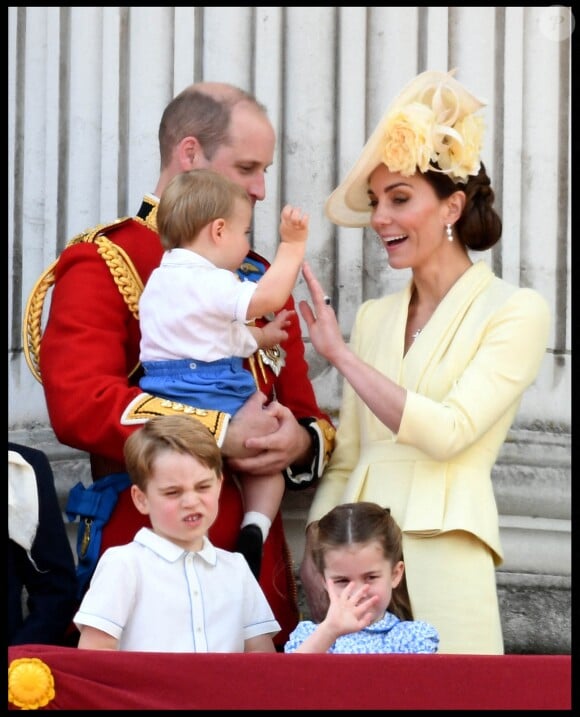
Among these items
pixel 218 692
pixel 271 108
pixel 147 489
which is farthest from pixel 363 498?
pixel 271 108

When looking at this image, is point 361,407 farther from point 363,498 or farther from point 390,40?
point 390,40

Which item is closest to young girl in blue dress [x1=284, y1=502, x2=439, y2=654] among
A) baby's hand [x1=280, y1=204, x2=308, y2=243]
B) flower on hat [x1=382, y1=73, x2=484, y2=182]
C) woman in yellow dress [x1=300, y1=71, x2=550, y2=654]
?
woman in yellow dress [x1=300, y1=71, x2=550, y2=654]

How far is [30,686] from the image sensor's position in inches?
156

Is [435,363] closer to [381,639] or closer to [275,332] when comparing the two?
[275,332]

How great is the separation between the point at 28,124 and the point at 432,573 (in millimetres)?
2159

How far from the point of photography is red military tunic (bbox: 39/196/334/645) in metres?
4.71

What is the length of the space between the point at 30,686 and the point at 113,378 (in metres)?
1.04

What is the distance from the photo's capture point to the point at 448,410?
4680mm

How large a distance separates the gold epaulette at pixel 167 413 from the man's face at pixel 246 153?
31.0 inches

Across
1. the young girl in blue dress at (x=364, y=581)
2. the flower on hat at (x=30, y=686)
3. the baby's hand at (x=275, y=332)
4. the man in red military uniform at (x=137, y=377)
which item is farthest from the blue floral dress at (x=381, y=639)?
the baby's hand at (x=275, y=332)

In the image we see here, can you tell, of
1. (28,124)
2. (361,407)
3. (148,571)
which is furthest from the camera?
(28,124)

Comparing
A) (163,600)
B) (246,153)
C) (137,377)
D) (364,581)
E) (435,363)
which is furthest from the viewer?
(246,153)

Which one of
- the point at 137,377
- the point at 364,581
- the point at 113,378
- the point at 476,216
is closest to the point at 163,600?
the point at 364,581
